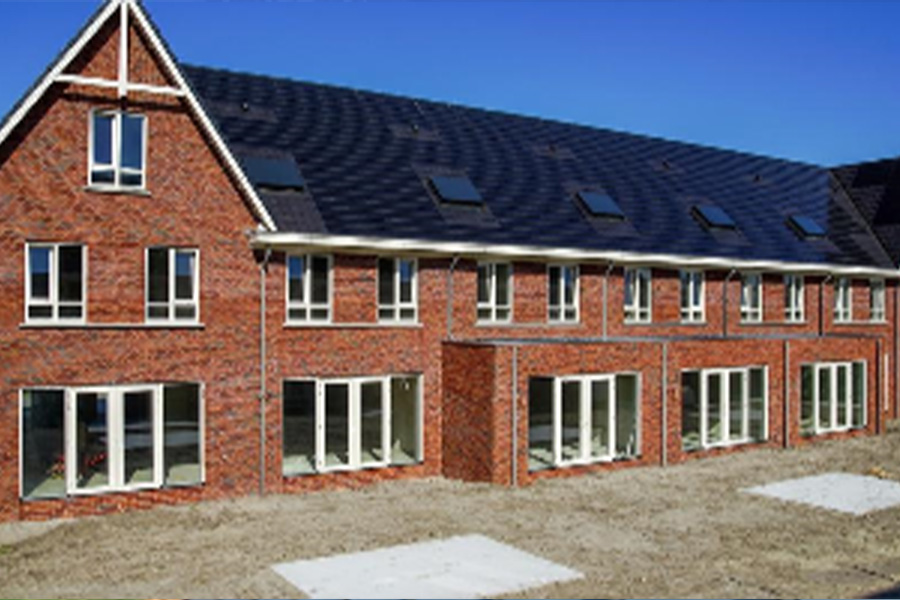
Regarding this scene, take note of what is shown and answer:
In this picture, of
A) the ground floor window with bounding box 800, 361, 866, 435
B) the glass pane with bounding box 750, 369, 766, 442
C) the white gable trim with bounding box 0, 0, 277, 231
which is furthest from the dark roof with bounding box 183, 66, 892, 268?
the glass pane with bounding box 750, 369, 766, 442

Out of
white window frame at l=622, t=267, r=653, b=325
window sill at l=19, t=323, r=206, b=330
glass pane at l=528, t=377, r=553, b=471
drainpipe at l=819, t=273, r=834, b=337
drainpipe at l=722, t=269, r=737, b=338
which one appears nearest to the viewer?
window sill at l=19, t=323, r=206, b=330

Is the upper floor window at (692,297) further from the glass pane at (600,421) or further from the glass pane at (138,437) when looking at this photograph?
the glass pane at (138,437)

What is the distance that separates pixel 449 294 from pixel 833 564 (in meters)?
10.2

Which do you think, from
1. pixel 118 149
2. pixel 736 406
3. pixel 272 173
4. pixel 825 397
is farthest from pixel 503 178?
pixel 825 397

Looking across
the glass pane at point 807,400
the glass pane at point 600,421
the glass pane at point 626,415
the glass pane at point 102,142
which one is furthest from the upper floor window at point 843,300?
the glass pane at point 102,142

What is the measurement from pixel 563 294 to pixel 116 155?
446 inches

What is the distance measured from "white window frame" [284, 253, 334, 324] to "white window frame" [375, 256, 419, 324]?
3.70ft

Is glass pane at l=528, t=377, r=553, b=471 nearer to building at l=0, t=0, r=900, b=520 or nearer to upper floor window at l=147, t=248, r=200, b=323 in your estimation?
building at l=0, t=0, r=900, b=520

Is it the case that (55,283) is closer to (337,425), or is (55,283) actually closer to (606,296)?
(337,425)

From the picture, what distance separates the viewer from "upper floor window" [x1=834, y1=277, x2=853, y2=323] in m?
29.2

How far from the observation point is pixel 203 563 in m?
12.7

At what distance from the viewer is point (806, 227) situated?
1166 inches

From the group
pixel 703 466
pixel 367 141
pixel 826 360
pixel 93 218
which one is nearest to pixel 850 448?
pixel 826 360

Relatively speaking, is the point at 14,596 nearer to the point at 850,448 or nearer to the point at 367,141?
the point at 367,141
